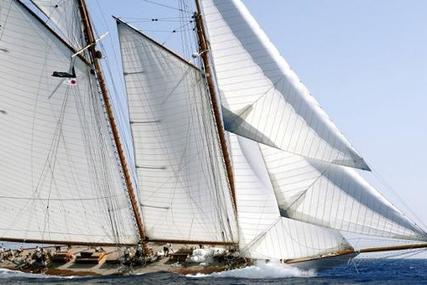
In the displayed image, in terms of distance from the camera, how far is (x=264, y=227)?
39.0 m

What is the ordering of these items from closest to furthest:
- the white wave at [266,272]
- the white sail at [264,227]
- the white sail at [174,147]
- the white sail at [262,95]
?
1. the white sail at [262,95]
2. the white sail at [264,227]
3. the white wave at [266,272]
4. the white sail at [174,147]

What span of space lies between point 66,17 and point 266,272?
22250 millimetres

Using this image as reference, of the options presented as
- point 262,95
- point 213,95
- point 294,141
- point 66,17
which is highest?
point 66,17

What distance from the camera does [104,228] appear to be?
151 ft

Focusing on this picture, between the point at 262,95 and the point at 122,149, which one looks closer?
the point at 262,95

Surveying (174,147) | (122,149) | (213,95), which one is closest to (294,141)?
(213,95)

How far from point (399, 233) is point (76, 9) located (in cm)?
2688

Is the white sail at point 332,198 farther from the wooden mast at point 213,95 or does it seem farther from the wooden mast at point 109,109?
the wooden mast at point 109,109

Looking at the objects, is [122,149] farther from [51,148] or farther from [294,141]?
[294,141]

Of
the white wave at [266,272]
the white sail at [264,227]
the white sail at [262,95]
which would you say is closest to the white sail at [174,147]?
the white wave at [266,272]

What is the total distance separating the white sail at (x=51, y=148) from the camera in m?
45.3

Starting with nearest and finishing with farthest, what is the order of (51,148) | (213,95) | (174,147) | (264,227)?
(264,227) → (174,147) → (213,95) → (51,148)

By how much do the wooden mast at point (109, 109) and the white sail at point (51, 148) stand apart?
0.45 meters

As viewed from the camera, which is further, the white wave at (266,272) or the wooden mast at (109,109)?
the wooden mast at (109,109)
